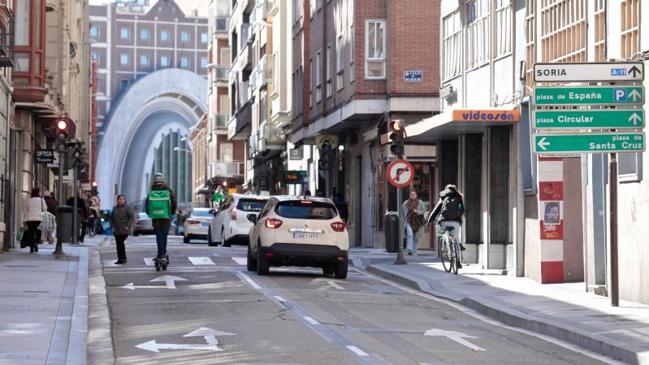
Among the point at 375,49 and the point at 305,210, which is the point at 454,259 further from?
the point at 375,49

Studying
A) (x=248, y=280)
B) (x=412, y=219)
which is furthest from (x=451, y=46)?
(x=248, y=280)

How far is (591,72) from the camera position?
1895cm

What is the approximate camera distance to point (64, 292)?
817 inches

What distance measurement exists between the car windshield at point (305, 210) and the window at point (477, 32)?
5732mm

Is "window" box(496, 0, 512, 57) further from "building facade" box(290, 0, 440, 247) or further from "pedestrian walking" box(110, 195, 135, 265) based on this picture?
"pedestrian walking" box(110, 195, 135, 265)

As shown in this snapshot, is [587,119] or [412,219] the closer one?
[587,119]

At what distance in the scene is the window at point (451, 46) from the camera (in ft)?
109

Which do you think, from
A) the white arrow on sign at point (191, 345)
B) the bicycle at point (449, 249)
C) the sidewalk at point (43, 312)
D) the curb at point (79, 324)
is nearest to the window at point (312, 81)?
the sidewalk at point (43, 312)

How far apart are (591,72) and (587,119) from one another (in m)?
0.64

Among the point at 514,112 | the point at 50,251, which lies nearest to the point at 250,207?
the point at 50,251

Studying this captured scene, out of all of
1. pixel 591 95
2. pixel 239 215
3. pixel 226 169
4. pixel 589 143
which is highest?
pixel 226 169

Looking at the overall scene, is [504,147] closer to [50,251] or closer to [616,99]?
[616,99]

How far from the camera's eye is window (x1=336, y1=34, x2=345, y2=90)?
47094mm

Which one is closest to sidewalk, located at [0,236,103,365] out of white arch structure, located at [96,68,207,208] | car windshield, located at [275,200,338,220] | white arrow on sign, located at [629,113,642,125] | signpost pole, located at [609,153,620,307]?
car windshield, located at [275,200,338,220]
